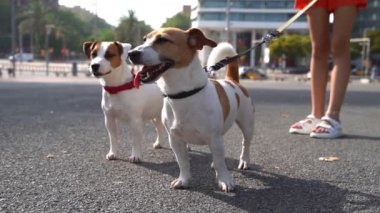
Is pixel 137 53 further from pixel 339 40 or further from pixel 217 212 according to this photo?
pixel 339 40

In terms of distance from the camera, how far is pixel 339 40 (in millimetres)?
4430

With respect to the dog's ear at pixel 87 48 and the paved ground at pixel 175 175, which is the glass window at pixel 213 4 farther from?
the dog's ear at pixel 87 48

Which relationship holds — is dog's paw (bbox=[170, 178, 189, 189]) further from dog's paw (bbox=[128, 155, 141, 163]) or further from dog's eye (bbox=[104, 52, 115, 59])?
dog's eye (bbox=[104, 52, 115, 59])

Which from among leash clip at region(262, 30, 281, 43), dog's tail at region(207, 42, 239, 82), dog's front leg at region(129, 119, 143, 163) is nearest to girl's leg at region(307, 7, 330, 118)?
leash clip at region(262, 30, 281, 43)

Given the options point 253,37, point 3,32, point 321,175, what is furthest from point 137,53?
point 3,32

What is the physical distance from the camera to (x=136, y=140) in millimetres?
3572

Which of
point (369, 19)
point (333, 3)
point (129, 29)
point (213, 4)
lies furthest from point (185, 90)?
point (369, 19)

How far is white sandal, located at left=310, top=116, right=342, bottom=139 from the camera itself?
438 cm

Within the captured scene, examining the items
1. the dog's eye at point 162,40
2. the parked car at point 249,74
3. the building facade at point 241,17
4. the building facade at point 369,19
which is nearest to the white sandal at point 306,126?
the dog's eye at point 162,40

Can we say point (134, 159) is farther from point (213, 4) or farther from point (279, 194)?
point (213, 4)

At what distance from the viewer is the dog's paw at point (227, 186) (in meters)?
2.62

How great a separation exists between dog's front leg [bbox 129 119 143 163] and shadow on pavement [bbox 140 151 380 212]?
1.21 feet

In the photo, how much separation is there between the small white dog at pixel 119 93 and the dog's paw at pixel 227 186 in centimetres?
100

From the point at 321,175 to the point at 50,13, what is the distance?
80469 mm
